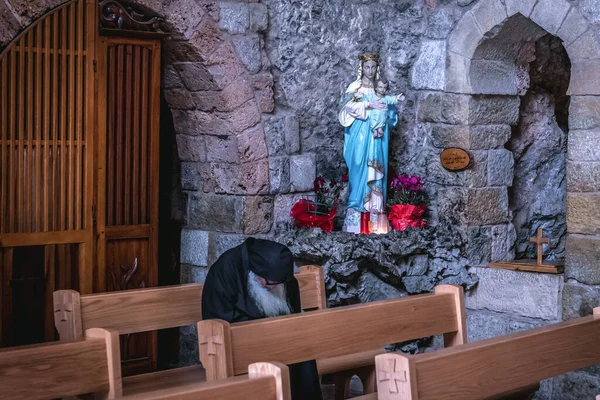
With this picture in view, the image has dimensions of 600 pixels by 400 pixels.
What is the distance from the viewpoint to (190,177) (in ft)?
21.0

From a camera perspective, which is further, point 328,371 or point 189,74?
point 189,74

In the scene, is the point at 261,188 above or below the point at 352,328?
above

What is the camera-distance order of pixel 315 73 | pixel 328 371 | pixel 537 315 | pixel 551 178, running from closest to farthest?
pixel 328 371 < pixel 537 315 < pixel 315 73 < pixel 551 178

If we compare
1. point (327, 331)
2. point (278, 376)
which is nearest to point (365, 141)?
point (327, 331)

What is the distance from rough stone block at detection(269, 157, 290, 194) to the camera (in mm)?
6109

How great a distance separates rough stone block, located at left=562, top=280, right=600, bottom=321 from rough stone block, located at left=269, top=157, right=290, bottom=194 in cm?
188

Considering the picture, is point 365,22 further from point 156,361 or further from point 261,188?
A: point 156,361

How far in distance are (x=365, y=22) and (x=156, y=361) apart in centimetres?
274

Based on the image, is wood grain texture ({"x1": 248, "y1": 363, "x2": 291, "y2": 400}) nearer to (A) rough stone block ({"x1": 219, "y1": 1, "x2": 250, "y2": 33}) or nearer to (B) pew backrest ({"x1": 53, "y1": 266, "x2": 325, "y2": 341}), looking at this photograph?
(B) pew backrest ({"x1": 53, "y1": 266, "x2": 325, "y2": 341})

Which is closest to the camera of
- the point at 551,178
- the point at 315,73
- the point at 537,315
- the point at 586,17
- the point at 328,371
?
the point at 328,371

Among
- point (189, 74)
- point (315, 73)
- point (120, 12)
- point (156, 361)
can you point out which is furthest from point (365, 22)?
point (156, 361)

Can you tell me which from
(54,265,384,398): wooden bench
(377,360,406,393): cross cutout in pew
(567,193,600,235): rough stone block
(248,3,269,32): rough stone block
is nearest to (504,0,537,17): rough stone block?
(567,193,600,235): rough stone block

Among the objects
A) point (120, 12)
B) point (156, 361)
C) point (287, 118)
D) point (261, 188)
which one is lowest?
point (156, 361)

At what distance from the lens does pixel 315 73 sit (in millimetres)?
6406
